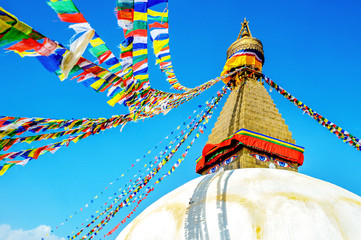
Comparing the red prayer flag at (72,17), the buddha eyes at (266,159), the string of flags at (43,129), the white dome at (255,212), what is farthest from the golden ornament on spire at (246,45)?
the red prayer flag at (72,17)

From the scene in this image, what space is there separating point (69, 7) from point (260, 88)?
8.47m

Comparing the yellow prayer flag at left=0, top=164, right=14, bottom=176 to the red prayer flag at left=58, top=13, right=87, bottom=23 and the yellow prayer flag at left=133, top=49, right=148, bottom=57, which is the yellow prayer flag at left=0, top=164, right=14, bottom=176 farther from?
the yellow prayer flag at left=133, top=49, right=148, bottom=57

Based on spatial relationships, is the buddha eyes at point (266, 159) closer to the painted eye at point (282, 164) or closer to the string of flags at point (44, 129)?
the painted eye at point (282, 164)

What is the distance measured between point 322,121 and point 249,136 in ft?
8.65

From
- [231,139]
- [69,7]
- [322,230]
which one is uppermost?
[231,139]

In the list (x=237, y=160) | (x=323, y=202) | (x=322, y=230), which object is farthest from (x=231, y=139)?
(x=322, y=230)

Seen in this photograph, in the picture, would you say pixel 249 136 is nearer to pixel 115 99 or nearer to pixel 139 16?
pixel 115 99

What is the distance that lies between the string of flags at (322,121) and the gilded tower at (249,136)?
0.52 m

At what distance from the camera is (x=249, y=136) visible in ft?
24.2

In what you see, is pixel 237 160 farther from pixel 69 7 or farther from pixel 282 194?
pixel 69 7

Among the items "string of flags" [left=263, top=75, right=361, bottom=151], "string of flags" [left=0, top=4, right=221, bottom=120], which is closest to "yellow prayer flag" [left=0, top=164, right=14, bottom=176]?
"string of flags" [left=0, top=4, right=221, bottom=120]

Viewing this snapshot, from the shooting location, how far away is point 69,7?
2656 millimetres

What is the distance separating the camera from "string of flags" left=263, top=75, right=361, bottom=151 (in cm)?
730

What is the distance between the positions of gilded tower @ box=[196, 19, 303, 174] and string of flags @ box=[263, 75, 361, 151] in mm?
519
